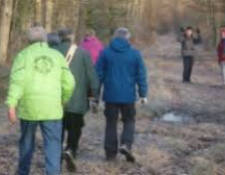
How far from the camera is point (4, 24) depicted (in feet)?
81.7

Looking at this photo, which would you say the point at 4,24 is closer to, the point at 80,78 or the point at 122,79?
→ the point at 122,79

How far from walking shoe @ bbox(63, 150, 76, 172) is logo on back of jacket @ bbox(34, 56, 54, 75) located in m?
2.11

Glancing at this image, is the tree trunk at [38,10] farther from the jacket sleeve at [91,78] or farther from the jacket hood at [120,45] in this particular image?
the jacket sleeve at [91,78]

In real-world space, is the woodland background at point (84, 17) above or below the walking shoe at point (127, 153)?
above

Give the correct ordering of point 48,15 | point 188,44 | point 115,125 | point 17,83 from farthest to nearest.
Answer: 1. point 48,15
2. point 188,44
3. point 115,125
4. point 17,83

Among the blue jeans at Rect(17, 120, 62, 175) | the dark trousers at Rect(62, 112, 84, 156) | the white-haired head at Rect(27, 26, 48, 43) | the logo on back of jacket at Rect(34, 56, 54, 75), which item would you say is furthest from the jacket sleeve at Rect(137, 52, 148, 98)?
the logo on back of jacket at Rect(34, 56, 54, 75)

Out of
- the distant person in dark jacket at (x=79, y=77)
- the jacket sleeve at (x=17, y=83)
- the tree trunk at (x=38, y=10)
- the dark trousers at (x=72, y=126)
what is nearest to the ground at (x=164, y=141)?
the dark trousers at (x=72, y=126)

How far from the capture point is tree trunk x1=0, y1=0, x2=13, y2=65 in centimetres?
2462

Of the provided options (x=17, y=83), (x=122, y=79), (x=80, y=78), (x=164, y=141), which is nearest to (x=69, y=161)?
(x=80, y=78)

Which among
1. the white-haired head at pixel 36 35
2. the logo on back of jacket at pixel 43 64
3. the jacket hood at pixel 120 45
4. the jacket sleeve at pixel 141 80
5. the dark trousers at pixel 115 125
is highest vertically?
the white-haired head at pixel 36 35

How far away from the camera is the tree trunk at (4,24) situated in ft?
80.8

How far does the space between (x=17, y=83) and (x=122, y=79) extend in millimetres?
2708

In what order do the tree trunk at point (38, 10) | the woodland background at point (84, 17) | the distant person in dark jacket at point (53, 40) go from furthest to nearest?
1. the tree trunk at point (38, 10)
2. the woodland background at point (84, 17)
3. the distant person in dark jacket at point (53, 40)

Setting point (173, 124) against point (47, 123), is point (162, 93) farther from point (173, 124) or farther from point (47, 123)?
point (47, 123)
